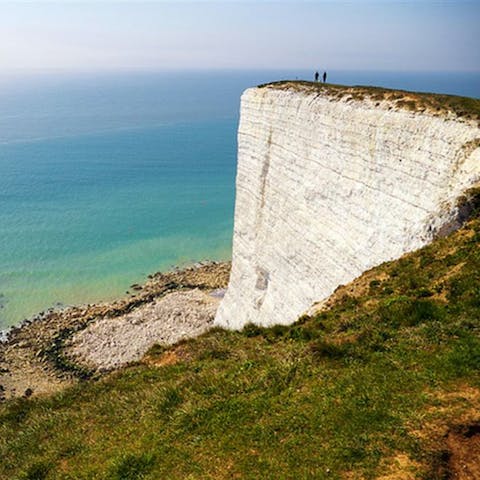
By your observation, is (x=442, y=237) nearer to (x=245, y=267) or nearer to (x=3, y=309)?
(x=245, y=267)

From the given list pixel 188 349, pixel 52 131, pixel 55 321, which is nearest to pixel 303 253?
pixel 188 349

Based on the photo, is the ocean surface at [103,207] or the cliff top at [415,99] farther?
the ocean surface at [103,207]

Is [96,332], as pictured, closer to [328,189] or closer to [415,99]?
[328,189]

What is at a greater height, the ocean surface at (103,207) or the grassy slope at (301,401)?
the grassy slope at (301,401)

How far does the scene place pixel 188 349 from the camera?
15680 millimetres

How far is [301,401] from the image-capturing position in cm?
1006

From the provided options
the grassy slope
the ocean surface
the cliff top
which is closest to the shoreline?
the ocean surface

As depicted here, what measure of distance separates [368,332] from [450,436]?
3939 millimetres

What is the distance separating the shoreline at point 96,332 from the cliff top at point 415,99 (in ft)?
69.6

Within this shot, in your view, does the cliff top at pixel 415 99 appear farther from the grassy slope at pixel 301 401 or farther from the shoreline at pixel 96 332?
the shoreline at pixel 96 332

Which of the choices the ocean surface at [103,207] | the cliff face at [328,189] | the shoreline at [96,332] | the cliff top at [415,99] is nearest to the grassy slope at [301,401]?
the cliff face at [328,189]

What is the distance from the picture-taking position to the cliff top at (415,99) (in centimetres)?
1861

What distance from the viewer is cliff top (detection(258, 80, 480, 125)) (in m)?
18.6

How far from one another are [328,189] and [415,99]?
6.20 meters
